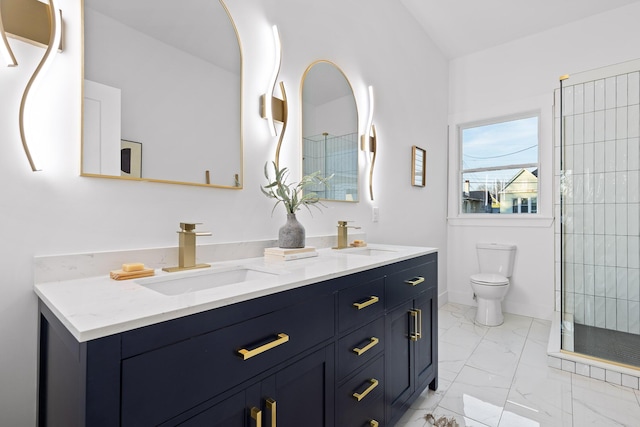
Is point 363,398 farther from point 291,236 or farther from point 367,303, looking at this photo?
point 291,236

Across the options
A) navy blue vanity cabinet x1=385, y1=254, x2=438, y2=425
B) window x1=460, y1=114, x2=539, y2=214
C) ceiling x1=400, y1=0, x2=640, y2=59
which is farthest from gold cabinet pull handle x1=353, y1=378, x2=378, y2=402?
ceiling x1=400, y1=0, x2=640, y2=59

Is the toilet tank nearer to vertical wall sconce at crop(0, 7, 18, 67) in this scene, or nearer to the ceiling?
the ceiling

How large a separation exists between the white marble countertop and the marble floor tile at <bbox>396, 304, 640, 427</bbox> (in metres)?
1.17

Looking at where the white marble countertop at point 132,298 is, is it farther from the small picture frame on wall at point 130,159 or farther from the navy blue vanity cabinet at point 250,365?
the small picture frame on wall at point 130,159

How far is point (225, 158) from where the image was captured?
1428mm

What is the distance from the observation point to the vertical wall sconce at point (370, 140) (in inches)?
89.4

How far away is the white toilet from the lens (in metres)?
2.89

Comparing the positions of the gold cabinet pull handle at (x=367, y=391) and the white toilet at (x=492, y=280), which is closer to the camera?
the gold cabinet pull handle at (x=367, y=391)

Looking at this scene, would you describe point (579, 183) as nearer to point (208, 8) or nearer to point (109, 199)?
point (208, 8)

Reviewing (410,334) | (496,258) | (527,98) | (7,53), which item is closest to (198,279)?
(7,53)

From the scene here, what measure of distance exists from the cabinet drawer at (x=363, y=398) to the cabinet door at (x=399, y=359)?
0.07 m

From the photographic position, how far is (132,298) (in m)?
0.76

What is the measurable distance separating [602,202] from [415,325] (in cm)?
195

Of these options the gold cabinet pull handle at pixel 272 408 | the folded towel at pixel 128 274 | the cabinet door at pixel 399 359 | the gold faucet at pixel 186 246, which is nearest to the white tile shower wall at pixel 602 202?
the cabinet door at pixel 399 359
